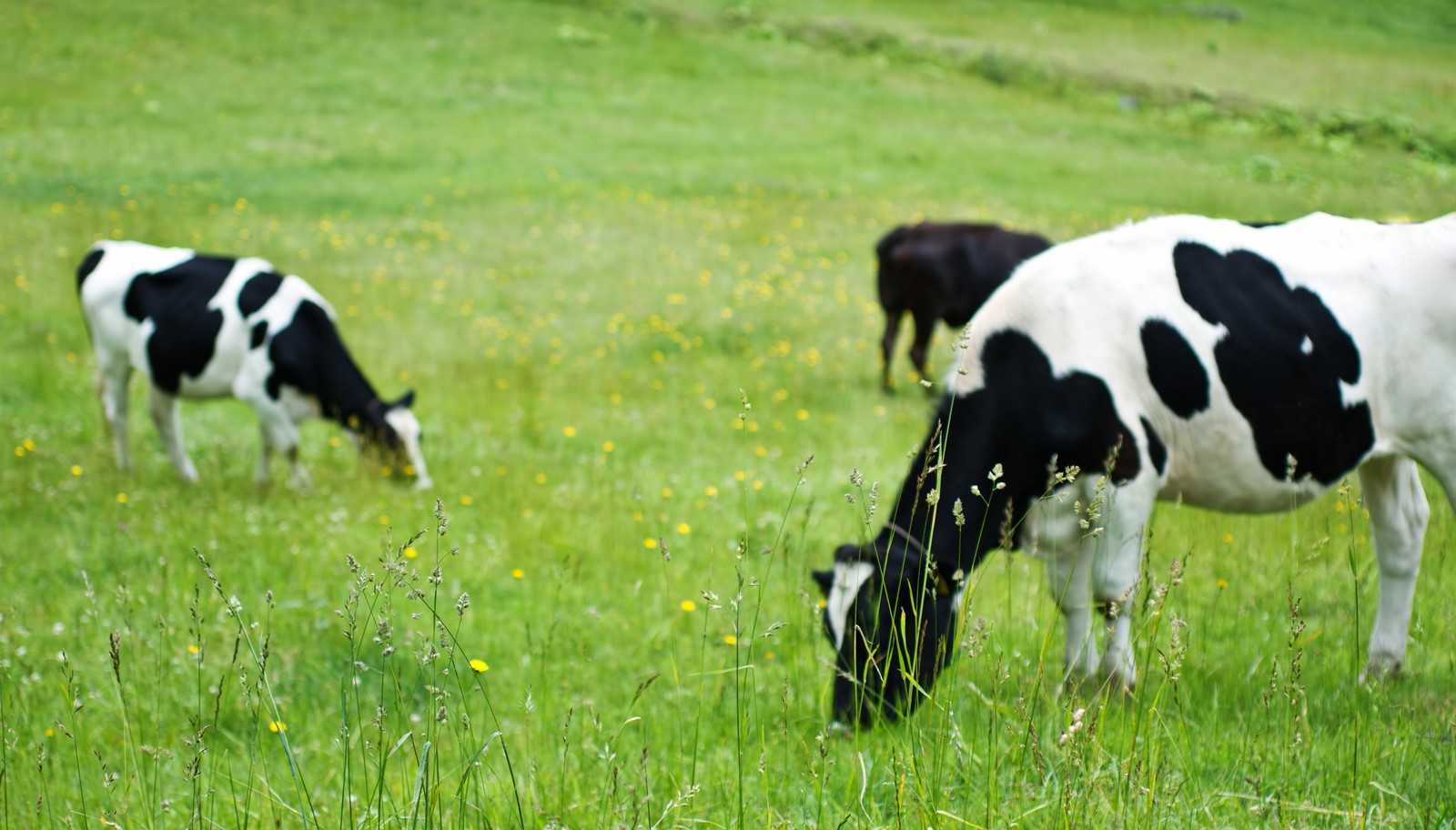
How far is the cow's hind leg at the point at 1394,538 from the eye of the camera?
16.0ft

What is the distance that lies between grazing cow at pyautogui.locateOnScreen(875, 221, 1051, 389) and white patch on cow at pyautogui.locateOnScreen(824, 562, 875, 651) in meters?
7.88

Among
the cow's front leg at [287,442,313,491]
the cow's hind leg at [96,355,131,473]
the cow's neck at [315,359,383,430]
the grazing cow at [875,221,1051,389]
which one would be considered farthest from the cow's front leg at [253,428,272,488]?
the grazing cow at [875,221,1051,389]

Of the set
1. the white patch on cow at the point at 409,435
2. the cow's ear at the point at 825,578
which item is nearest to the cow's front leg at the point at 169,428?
the white patch on cow at the point at 409,435

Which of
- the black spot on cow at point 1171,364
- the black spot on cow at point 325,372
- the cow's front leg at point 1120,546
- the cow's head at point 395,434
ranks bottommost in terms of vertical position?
the cow's head at point 395,434

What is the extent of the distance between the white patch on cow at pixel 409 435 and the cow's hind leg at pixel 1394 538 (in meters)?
6.11

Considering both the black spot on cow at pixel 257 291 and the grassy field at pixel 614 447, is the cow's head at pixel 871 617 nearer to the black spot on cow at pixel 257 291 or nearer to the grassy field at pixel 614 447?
the grassy field at pixel 614 447

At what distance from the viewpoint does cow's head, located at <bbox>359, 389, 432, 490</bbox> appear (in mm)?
8406

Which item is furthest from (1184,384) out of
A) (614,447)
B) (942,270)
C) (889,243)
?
(889,243)

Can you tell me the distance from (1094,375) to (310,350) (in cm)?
629

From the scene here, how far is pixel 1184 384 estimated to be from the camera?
4.53 m

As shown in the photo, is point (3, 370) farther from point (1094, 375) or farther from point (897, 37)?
point (897, 37)

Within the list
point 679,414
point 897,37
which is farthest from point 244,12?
point 679,414

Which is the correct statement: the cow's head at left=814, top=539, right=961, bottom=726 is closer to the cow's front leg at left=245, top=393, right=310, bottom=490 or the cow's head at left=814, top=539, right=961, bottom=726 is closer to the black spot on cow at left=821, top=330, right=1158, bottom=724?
the black spot on cow at left=821, top=330, right=1158, bottom=724

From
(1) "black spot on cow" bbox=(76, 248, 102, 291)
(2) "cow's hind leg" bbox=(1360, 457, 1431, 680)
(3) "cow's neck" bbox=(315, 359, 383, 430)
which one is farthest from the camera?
(1) "black spot on cow" bbox=(76, 248, 102, 291)
